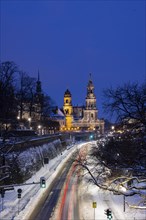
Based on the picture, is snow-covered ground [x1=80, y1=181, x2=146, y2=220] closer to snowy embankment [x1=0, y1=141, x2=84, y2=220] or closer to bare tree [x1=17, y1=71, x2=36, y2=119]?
snowy embankment [x1=0, y1=141, x2=84, y2=220]

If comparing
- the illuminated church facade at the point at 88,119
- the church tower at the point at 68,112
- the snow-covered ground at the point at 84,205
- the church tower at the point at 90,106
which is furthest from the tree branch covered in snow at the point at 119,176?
the church tower at the point at 68,112

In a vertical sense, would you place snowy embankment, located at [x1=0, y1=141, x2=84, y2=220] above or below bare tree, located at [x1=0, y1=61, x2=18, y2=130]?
below

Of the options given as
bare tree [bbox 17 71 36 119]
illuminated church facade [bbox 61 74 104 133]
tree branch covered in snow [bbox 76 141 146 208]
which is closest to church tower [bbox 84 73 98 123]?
illuminated church facade [bbox 61 74 104 133]

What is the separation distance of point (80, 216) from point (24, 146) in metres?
20.5

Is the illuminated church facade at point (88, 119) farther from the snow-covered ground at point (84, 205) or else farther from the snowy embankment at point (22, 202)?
the snow-covered ground at point (84, 205)

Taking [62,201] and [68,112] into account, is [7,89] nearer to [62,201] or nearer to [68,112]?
[62,201]

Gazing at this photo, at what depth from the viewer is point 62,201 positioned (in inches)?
1316

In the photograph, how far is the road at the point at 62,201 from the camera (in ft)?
92.1

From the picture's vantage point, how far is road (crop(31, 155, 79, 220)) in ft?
92.1

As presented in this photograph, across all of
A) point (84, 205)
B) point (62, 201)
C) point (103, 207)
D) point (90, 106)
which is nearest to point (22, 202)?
point (62, 201)

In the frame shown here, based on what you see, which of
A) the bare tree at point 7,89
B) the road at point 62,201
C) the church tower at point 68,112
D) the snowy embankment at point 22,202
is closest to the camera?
the snowy embankment at point 22,202

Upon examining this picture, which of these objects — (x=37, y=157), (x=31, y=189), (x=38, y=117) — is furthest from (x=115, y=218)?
(x=38, y=117)

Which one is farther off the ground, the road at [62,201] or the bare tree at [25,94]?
the bare tree at [25,94]

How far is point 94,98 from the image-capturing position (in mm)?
165375
